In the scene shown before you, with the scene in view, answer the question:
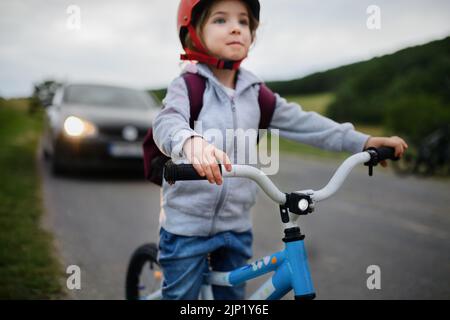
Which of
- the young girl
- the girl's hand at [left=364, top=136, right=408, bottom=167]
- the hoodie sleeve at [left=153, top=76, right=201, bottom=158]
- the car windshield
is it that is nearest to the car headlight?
the car windshield

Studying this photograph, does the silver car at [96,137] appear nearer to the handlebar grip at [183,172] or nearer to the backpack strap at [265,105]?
the backpack strap at [265,105]

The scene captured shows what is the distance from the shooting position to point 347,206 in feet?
21.1

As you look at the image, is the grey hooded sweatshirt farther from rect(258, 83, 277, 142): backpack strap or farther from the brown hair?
the brown hair

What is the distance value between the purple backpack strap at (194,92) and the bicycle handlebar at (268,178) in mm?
515

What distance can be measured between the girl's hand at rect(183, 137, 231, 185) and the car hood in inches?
230

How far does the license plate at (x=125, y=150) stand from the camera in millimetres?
7203

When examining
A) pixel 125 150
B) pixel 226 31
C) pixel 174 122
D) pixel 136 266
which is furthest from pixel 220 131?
pixel 125 150

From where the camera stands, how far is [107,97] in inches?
321

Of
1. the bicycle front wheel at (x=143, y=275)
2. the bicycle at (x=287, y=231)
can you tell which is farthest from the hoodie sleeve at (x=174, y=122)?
the bicycle front wheel at (x=143, y=275)

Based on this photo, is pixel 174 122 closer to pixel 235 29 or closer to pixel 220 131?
pixel 220 131

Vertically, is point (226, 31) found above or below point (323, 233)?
above

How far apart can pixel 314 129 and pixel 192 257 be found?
2.40 feet
